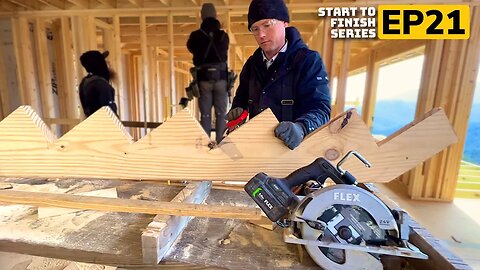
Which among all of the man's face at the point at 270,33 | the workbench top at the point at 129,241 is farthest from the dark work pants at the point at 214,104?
the workbench top at the point at 129,241

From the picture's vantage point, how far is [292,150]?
66cm

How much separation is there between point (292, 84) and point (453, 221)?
3.43 m

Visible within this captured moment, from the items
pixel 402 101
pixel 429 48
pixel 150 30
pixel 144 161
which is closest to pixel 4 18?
pixel 150 30

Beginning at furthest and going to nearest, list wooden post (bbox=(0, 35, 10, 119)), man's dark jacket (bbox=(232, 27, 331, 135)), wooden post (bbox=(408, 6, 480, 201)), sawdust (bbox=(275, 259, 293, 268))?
wooden post (bbox=(0, 35, 10, 119))
wooden post (bbox=(408, 6, 480, 201))
man's dark jacket (bbox=(232, 27, 331, 135))
sawdust (bbox=(275, 259, 293, 268))

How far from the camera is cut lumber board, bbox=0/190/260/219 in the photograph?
0.65 m

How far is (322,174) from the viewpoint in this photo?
0.61 meters

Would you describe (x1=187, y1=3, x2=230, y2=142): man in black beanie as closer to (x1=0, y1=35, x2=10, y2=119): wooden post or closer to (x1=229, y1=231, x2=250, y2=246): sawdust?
(x1=229, y1=231, x2=250, y2=246): sawdust

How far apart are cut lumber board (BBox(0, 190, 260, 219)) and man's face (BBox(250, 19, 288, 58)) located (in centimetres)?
82

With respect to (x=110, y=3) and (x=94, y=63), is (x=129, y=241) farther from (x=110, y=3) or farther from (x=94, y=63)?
(x=110, y=3)

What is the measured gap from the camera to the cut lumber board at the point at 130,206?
65 cm

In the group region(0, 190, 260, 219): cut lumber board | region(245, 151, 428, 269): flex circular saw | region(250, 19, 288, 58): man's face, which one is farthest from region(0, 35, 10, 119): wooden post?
region(245, 151, 428, 269): flex circular saw

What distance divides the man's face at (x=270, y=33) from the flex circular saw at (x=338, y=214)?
76cm

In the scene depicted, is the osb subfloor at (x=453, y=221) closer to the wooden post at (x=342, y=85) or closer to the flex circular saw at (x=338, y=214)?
the wooden post at (x=342, y=85)

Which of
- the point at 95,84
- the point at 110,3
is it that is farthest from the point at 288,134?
the point at 110,3
